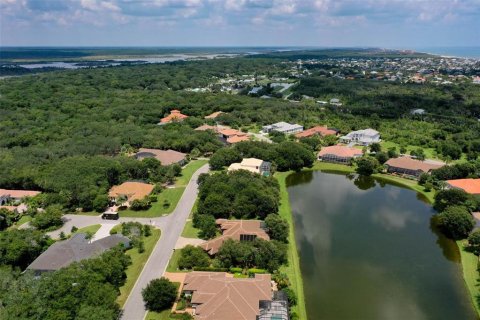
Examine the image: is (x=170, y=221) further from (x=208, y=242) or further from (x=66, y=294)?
(x=66, y=294)

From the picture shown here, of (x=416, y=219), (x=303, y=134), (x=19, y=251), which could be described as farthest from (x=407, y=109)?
(x=19, y=251)

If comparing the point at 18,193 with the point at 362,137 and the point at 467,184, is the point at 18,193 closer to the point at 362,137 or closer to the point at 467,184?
the point at 467,184

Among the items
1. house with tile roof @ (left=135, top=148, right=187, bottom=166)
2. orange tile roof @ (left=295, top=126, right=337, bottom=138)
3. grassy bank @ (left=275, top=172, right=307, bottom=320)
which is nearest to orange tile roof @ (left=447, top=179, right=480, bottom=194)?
grassy bank @ (left=275, top=172, right=307, bottom=320)

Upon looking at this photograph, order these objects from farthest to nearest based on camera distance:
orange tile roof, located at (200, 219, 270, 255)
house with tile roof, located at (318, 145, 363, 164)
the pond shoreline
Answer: house with tile roof, located at (318, 145, 363, 164) < orange tile roof, located at (200, 219, 270, 255) < the pond shoreline

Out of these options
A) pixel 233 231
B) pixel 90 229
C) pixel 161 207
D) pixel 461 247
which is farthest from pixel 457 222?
pixel 90 229

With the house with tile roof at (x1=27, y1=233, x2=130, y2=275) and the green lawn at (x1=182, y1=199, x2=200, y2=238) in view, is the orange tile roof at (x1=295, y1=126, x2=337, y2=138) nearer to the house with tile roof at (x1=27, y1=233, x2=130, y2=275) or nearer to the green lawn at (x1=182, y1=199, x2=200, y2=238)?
the green lawn at (x1=182, y1=199, x2=200, y2=238)

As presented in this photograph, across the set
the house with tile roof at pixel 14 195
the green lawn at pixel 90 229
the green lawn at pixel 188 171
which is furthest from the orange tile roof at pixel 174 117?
the green lawn at pixel 90 229

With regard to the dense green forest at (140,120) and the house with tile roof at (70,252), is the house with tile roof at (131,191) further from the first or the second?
the house with tile roof at (70,252)
